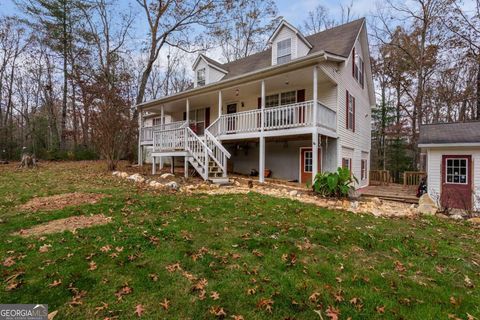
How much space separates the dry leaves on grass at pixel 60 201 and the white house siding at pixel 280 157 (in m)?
8.48

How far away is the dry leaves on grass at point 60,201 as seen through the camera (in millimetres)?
5832

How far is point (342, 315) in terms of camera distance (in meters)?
2.46

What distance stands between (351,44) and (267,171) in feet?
23.6

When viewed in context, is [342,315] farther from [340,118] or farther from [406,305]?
[340,118]

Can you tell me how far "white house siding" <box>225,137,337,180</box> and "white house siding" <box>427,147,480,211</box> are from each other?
383cm

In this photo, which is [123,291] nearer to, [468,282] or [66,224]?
[66,224]

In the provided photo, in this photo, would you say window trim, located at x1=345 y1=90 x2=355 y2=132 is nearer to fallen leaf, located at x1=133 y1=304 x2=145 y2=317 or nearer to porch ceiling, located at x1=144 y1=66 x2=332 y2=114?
porch ceiling, located at x1=144 y1=66 x2=332 y2=114

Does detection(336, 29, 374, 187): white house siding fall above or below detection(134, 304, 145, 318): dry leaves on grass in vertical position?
above

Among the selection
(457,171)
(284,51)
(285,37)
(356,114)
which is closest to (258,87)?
(284,51)

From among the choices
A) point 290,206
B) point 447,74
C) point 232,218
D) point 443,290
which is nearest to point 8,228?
point 232,218

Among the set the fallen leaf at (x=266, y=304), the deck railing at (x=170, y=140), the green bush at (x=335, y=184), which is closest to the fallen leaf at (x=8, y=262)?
the fallen leaf at (x=266, y=304)

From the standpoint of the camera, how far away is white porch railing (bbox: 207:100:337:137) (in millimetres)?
10047

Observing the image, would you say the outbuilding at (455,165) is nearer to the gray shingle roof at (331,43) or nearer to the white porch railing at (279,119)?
the white porch railing at (279,119)

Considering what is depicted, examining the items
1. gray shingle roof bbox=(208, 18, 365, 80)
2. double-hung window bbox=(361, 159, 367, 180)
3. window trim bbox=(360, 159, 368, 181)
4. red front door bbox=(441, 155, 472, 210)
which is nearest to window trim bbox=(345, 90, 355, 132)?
gray shingle roof bbox=(208, 18, 365, 80)
